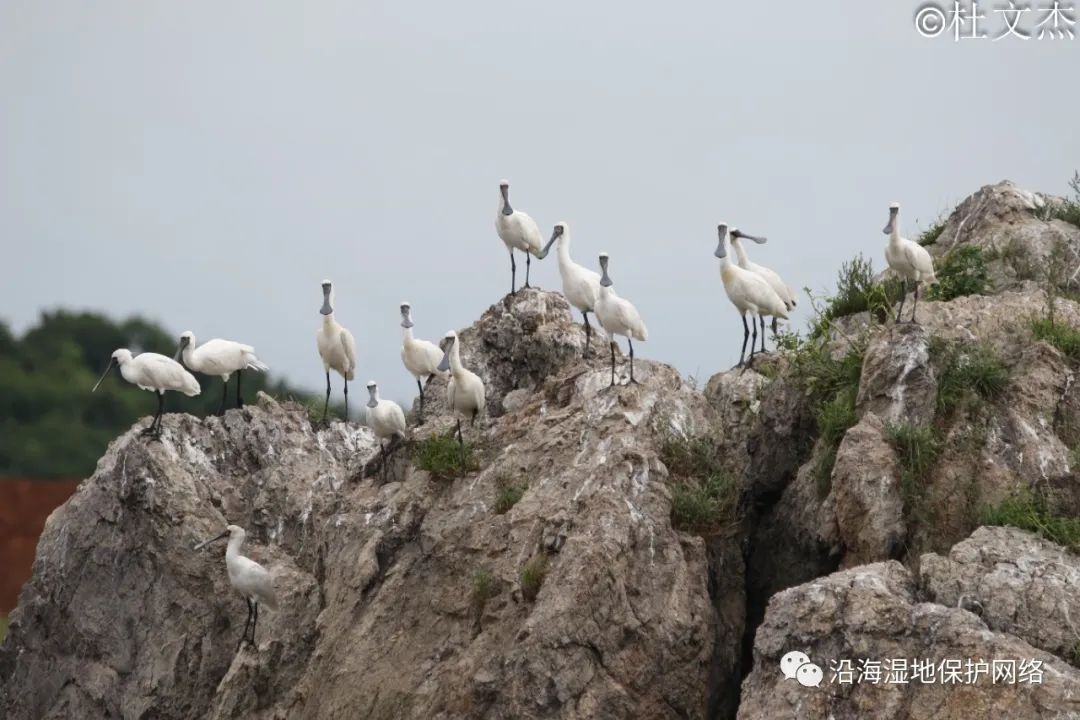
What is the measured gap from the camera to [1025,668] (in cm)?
1542

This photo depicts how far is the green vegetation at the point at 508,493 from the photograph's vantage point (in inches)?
794

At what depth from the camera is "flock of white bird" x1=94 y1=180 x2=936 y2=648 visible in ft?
70.0

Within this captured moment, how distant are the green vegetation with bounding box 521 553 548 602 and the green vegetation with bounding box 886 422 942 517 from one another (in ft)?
11.9

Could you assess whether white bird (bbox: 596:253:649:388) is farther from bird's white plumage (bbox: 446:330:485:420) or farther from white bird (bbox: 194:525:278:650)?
white bird (bbox: 194:525:278:650)

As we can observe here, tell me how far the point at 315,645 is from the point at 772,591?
515 centimetres

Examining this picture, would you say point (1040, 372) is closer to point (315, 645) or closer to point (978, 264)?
point (978, 264)

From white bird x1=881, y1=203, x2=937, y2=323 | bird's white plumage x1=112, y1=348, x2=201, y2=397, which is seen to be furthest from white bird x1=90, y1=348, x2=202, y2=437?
white bird x1=881, y1=203, x2=937, y2=323

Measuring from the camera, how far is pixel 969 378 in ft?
62.5

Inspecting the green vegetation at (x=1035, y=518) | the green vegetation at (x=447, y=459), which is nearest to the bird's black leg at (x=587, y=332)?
the green vegetation at (x=447, y=459)

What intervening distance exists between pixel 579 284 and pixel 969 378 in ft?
18.7

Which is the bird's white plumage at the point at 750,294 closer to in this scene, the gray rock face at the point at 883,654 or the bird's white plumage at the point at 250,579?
the bird's white plumage at the point at 250,579

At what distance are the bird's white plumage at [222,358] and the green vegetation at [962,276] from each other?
8894mm

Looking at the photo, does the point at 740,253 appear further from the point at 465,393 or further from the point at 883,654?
the point at 883,654

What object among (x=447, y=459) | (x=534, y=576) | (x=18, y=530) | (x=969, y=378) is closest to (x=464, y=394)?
(x=447, y=459)
